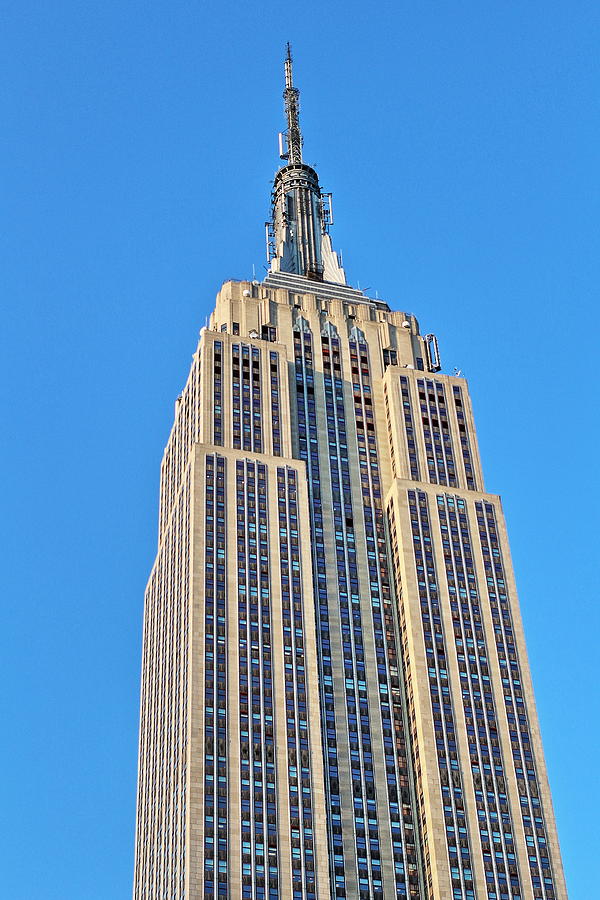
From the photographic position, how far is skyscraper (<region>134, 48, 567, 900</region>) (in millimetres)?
152500

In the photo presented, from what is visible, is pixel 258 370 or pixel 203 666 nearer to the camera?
pixel 203 666

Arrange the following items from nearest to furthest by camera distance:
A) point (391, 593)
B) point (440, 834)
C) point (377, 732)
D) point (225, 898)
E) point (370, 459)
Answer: point (225, 898)
point (440, 834)
point (377, 732)
point (391, 593)
point (370, 459)

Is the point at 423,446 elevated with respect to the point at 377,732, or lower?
elevated

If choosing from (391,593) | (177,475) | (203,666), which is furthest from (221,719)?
(177,475)

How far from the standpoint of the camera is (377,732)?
165375mm

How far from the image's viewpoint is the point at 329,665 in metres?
170

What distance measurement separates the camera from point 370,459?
7633 inches

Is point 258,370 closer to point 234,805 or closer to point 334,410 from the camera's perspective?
point 334,410

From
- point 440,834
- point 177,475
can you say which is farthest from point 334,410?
point 440,834

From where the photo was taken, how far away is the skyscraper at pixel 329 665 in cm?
15250

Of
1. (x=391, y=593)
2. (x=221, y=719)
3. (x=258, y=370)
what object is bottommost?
(x=221, y=719)

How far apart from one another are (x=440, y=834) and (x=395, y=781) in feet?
30.0

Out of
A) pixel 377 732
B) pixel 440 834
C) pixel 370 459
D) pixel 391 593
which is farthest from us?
pixel 370 459

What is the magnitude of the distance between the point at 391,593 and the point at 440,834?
35.2 m
